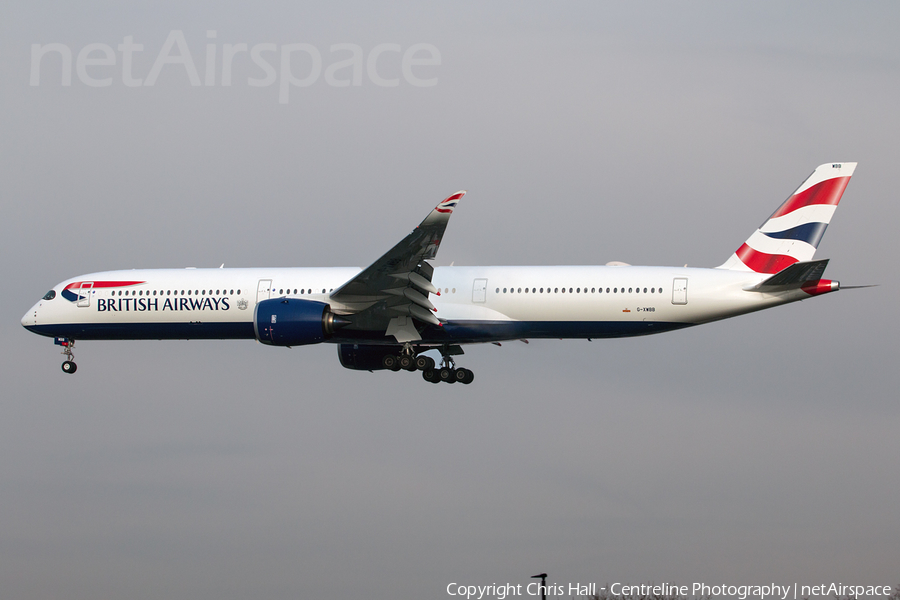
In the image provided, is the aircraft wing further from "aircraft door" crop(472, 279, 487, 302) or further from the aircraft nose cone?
the aircraft nose cone

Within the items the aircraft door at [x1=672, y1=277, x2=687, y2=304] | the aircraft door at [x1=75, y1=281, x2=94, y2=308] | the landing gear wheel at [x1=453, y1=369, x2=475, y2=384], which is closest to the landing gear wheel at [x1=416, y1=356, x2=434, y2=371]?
the landing gear wheel at [x1=453, y1=369, x2=475, y2=384]

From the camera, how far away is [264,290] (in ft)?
116

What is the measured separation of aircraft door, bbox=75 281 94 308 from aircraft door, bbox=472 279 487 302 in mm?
13000

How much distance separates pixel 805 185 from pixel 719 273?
15.6 ft

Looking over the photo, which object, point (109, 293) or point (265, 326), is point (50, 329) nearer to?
point (109, 293)

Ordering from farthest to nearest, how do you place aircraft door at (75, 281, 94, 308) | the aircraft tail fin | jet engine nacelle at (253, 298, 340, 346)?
aircraft door at (75, 281, 94, 308)
the aircraft tail fin
jet engine nacelle at (253, 298, 340, 346)

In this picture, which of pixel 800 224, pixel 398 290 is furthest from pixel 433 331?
pixel 800 224

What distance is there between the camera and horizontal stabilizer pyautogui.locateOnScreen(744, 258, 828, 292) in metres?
30.6

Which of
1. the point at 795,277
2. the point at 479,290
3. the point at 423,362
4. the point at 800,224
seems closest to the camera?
the point at 795,277

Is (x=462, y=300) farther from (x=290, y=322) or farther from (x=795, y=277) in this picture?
(x=795, y=277)

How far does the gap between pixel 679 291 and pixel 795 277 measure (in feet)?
10.7

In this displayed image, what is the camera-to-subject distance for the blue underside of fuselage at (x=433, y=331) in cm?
3284

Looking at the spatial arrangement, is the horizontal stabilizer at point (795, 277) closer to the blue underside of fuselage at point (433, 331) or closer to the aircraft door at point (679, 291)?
the aircraft door at point (679, 291)

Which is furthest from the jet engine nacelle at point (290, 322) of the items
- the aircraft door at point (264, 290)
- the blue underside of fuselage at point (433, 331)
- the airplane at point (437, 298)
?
the aircraft door at point (264, 290)
